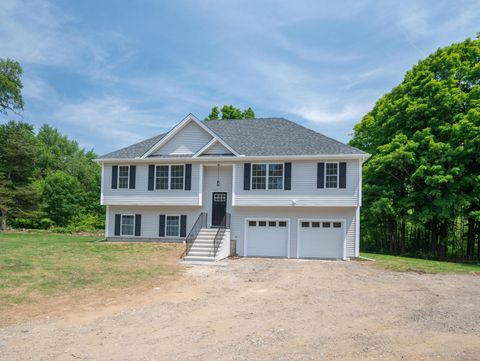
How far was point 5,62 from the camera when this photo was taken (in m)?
35.9

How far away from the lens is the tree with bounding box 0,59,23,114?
3572 cm

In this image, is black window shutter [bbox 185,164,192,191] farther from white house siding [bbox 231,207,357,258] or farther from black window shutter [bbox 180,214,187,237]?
white house siding [bbox 231,207,357,258]

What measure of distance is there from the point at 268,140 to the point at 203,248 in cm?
755

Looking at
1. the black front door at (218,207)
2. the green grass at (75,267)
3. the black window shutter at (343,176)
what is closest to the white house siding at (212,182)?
the black front door at (218,207)

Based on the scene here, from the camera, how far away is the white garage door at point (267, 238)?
19891 millimetres

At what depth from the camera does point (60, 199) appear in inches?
1490

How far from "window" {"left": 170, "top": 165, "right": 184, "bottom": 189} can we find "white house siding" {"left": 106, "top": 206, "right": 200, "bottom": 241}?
1.25 meters

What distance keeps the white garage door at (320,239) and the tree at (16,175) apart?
2382 cm

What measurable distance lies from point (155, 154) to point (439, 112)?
56.0 feet

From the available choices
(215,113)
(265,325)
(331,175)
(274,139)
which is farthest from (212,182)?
(215,113)

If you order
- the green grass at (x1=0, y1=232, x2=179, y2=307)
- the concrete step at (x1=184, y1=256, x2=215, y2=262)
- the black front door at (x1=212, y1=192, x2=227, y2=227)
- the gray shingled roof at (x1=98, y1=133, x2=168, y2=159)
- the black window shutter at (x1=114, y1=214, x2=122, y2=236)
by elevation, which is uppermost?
the gray shingled roof at (x1=98, y1=133, x2=168, y2=159)

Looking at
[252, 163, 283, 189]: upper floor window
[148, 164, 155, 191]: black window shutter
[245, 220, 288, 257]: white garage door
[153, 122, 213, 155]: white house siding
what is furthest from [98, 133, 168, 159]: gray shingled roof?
[245, 220, 288, 257]: white garage door

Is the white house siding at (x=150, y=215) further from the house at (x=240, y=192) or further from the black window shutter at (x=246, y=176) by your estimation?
the black window shutter at (x=246, y=176)

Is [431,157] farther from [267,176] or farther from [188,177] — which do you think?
[188,177]
